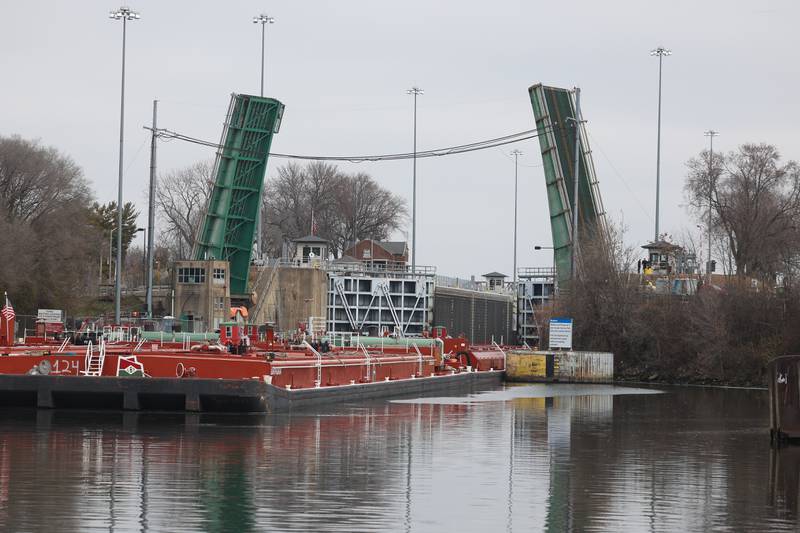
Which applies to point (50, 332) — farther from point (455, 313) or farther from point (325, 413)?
point (455, 313)

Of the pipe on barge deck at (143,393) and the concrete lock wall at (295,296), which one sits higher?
the concrete lock wall at (295,296)

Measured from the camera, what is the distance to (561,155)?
54.8 m

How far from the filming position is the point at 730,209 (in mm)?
72812

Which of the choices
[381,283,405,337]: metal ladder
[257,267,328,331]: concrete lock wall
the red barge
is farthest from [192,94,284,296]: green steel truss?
the red barge

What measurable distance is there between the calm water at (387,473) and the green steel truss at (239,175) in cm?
2669

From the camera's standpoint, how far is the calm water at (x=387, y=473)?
46.8 feet

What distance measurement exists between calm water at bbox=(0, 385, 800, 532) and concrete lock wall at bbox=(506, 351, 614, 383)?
20.1 metres

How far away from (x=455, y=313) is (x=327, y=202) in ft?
127

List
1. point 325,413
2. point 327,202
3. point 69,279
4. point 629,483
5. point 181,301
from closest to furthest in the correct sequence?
point 629,483
point 325,413
point 181,301
point 69,279
point 327,202

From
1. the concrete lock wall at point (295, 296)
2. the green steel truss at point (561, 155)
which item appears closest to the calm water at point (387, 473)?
the green steel truss at point (561, 155)

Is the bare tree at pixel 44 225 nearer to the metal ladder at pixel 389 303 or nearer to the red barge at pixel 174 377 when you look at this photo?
the metal ladder at pixel 389 303

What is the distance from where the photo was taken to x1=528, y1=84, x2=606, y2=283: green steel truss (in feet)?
180

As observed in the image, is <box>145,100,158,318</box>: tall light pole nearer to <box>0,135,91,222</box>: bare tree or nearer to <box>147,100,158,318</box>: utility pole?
<box>147,100,158,318</box>: utility pole

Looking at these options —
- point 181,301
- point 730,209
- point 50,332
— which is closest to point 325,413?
point 50,332
